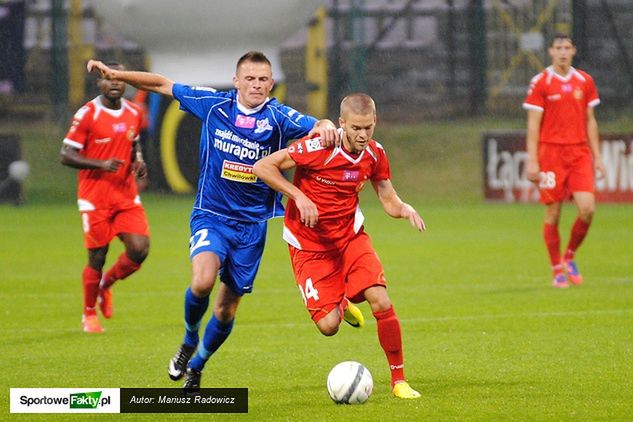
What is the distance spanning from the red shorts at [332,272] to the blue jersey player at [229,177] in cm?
34

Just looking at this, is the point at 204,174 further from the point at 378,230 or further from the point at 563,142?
the point at 378,230

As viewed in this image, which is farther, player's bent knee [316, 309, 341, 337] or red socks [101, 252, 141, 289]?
red socks [101, 252, 141, 289]

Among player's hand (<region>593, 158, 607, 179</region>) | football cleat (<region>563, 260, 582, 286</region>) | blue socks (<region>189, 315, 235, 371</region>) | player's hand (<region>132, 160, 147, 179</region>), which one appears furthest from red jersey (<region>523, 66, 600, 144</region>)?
blue socks (<region>189, 315, 235, 371</region>)

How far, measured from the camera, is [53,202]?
85.7 ft

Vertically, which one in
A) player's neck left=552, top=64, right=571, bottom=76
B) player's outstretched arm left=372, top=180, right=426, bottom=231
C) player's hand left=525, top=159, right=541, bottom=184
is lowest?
player's hand left=525, top=159, right=541, bottom=184

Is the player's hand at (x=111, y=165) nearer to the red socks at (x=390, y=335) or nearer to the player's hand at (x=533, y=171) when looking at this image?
the red socks at (x=390, y=335)

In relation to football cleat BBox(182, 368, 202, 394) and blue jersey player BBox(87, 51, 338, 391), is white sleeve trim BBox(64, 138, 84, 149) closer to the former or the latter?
blue jersey player BBox(87, 51, 338, 391)

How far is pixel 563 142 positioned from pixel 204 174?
19.4ft

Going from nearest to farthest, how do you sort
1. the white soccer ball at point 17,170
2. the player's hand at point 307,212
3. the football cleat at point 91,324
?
1. the player's hand at point 307,212
2. the football cleat at point 91,324
3. the white soccer ball at point 17,170

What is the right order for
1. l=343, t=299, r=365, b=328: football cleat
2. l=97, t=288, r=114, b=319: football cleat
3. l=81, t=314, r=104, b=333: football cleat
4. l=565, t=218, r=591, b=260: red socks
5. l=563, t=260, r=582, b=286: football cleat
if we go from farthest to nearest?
l=563, t=260, r=582, b=286: football cleat → l=565, t=218, r=591, b=260: red socks → l=97, t=288, r=114, b=319: football cleat → l=81, t=314, r=104, b=333: football cleat → l=343, t=299, r=365, b=328: football cleat

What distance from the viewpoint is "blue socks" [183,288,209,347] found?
8.25m

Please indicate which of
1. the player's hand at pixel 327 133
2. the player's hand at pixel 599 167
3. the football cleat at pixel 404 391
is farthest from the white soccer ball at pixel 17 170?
the football cleat at pixel 404 391

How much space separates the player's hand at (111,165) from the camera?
11.0 m

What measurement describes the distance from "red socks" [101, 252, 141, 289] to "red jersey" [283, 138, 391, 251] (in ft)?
11.3
